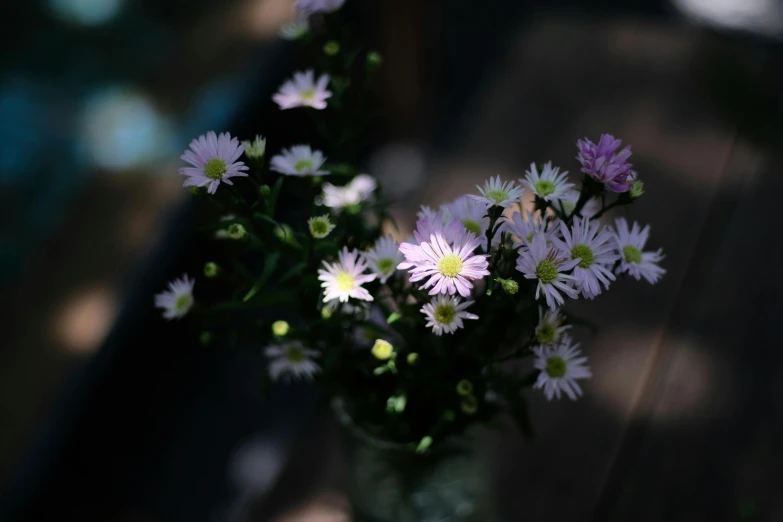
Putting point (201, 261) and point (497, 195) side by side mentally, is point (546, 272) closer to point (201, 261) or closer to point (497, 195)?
point (497, 195)

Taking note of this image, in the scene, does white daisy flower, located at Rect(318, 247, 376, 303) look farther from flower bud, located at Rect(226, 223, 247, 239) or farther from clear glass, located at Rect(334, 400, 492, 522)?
clear glass, located at Rect(334, 400, 492, 522)

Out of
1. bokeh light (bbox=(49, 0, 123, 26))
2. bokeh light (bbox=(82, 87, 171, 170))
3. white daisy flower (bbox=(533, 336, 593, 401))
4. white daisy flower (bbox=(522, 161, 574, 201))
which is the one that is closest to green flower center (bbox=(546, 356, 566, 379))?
white daisy flower (bbox=(533, 336, 593, 401))

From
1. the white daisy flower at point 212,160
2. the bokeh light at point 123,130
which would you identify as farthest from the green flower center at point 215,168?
the bokeh light at point 123,130

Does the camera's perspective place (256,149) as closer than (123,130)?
Yes

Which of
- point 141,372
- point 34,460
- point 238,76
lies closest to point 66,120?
point 238,76

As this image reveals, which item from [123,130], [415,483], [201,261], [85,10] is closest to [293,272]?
[415,483]

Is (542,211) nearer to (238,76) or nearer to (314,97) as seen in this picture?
(314,97)
